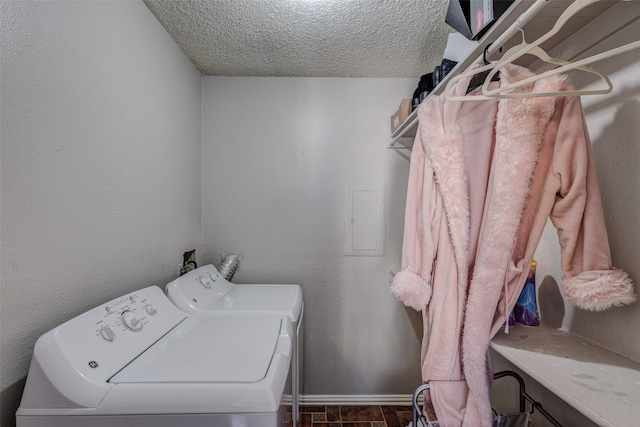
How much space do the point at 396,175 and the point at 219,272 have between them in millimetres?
1358

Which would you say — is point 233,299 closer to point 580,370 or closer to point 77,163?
point 77,163

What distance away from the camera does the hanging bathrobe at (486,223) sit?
75 cm

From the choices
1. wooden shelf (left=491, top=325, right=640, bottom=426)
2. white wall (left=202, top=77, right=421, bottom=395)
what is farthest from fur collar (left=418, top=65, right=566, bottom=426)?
white wall (left=202, top=77, right=421, bottom=395)

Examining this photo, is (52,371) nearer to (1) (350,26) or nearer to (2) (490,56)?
(2) (490,56)

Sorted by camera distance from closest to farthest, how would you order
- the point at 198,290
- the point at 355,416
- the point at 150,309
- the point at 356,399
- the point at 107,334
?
the point at 107,334 → the point at 150,309 → the point at 198,290 → the point at 355,416 → the point at 356,399

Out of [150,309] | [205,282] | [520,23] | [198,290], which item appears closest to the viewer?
[520,23]

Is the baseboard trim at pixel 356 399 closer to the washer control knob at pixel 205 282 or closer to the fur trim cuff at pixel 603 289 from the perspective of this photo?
the washer control knob at pixel 205 282

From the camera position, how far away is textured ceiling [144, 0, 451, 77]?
50.8 inches

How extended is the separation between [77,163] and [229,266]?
1.10 meters

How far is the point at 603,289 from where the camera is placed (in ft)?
2.32

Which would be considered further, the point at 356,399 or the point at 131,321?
the point at 356,399

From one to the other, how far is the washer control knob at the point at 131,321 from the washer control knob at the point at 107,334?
65mm

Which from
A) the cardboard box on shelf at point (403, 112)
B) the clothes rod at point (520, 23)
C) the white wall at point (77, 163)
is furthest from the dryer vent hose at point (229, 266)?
the clothes rod at point (520, 23)

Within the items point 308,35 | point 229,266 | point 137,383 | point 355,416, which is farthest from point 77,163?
point 355,416
